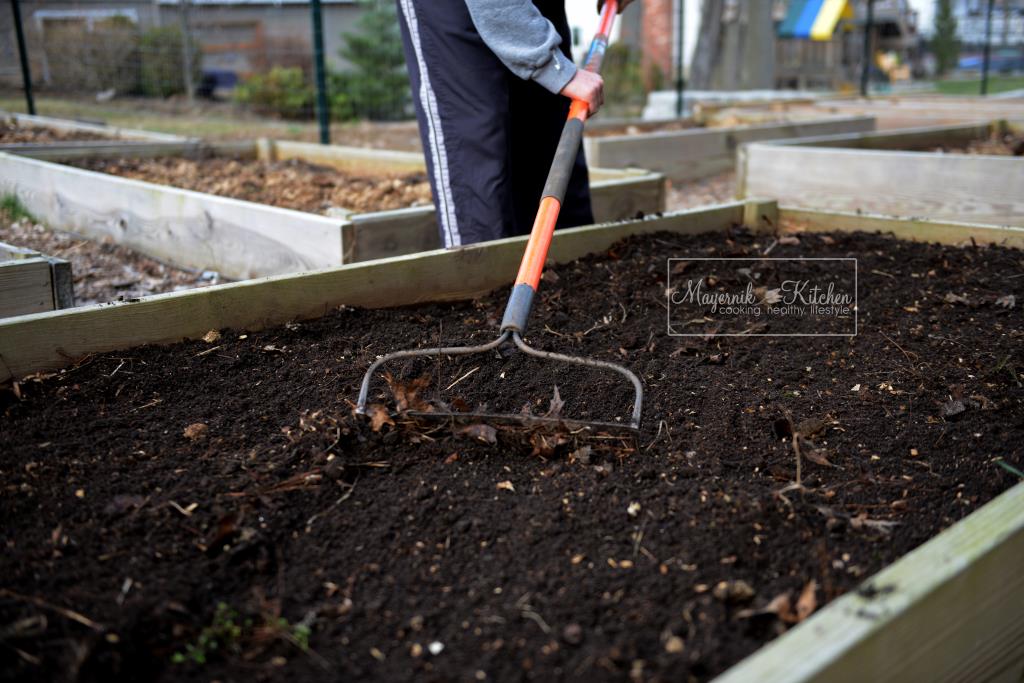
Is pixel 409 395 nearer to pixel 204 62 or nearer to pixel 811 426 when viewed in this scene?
pixel 811 426

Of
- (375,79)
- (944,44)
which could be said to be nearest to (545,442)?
(375,79)

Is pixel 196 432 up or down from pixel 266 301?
down

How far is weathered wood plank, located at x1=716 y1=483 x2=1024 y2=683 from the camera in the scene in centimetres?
110

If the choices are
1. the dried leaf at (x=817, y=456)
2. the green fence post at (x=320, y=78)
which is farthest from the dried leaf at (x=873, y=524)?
the green fence post at (x=320, y=78)

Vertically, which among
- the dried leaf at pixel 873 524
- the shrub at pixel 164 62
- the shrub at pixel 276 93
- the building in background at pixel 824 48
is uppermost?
the building in background at pixel 824 48

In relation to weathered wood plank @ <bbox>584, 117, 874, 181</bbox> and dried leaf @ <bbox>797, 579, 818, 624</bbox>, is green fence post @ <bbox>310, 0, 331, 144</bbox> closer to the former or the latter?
weathered wood plank @ <bbox>584, 117, 874, 181</bbox>

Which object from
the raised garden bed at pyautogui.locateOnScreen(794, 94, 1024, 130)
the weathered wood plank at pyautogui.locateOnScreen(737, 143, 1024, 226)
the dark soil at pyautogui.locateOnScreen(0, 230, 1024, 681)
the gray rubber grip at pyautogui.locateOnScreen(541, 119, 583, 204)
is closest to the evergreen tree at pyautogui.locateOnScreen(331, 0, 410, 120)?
the raised garden bed at pyautogui.locateOnScreen(794, 94, 1024, 130)

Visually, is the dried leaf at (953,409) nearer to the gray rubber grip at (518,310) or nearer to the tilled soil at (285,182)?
the gray rubber grip at (518,310)

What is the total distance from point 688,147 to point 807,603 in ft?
19.2

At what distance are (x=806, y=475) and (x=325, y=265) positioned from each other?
211 cm

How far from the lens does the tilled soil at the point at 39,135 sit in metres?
6.47

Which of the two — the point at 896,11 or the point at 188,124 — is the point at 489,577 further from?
the point at 896,11

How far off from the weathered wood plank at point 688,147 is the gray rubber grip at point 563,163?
3.60 meters

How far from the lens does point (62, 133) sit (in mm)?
6797
